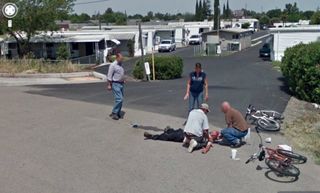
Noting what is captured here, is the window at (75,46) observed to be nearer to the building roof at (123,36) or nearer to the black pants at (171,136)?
the building roof at (123,36)

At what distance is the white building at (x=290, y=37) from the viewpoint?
138 ft

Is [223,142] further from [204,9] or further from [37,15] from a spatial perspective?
[204,9]

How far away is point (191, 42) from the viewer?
81812mm

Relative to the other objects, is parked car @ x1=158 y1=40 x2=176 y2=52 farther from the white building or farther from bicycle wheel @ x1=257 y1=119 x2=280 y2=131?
bicycle wheel @ x1=257 y1=119 x2=280 y2=131

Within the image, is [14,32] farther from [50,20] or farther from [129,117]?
[129,117]

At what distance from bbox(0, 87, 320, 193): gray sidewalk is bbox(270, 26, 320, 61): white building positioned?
3361cm

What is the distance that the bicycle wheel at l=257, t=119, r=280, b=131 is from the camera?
1120 cm

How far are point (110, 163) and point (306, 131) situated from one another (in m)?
5.87

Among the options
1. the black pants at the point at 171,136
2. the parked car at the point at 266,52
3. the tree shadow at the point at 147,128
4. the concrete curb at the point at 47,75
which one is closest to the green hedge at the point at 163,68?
the concrete curb at the point at 47,75

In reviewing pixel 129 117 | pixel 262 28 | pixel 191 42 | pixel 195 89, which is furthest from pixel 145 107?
pixel 262 28

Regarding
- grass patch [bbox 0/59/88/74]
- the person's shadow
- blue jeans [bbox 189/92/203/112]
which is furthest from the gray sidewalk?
grass patch [bbox 0/59/88/74]

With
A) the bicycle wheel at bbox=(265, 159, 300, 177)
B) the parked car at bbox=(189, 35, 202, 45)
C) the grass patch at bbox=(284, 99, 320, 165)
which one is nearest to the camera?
the bicycle wheel at bbox=(265, 159, 300, 177)

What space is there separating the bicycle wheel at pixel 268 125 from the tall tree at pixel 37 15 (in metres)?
28.4

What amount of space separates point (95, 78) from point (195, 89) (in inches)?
469
